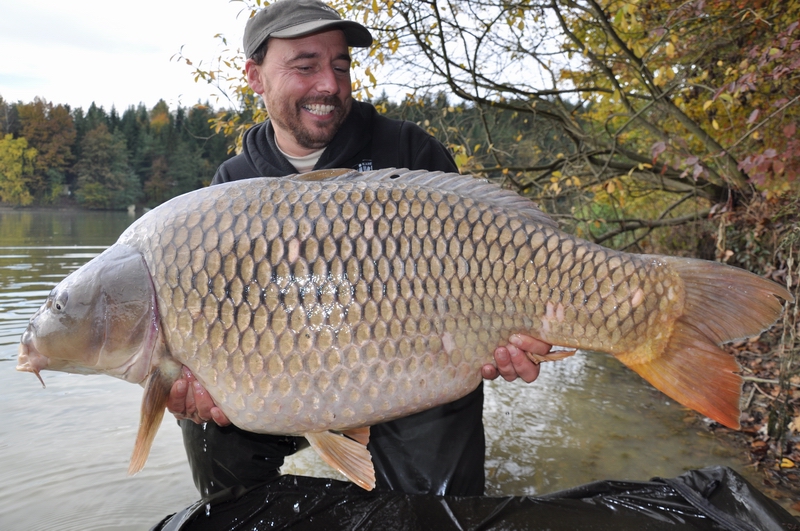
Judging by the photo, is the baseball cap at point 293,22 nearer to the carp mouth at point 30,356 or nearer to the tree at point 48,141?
the carp mouth at point 30,356

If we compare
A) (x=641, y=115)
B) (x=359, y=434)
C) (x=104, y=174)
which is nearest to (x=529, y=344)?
(x=359, y=434)

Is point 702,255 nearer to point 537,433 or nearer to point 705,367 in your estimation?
point 537,433

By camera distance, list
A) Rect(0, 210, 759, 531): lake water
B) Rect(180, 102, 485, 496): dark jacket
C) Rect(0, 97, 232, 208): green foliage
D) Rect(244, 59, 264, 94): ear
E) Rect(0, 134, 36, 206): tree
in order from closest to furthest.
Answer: Rect(180, 102, 485, 496): dark jacket, Rect(244, 59, 264, 94): ear, Rect(0, 210, 759, 531): lake water, Rect(0, 134, 36, 206): tree, Rect(0, 97, 232, 208): green foliage

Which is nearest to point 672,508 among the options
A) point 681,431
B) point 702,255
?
point 681,431

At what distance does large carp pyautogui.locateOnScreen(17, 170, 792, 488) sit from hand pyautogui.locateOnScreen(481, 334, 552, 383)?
3 centimetres

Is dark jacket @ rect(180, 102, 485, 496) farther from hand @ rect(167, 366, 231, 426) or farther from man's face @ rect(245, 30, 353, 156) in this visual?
hand @ rect(167, 366, 231, 426)

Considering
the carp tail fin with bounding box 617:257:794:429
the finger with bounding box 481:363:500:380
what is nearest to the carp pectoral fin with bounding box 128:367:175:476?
the finger with bounding box 481:363:500:380

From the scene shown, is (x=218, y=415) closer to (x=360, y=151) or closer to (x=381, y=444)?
(x=381, y=444)

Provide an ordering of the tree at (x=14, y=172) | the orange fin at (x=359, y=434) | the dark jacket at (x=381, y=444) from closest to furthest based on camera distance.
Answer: the orange fin at (x=359, y=434) → the dark jacket at (x=381, y=444) → the tree at (x=14, y=172)

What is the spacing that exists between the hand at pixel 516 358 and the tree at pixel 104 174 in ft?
98.2

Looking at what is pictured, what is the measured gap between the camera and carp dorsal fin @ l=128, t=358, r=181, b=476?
4.14ft

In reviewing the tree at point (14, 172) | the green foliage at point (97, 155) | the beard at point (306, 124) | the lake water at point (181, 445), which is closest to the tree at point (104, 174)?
the green foliage at point (97, 155)

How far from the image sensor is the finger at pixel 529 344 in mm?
1288

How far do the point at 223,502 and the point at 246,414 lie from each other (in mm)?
385
